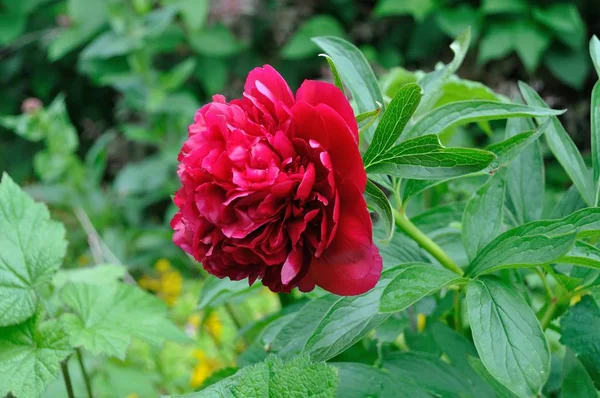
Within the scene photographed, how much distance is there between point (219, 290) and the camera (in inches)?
25.2

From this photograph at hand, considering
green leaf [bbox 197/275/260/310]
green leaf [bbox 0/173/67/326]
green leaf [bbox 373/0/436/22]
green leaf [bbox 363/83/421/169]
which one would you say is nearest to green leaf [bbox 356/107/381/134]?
green leaf [bbox 363/83/421/169]

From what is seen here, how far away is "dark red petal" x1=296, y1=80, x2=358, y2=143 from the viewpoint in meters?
0.45

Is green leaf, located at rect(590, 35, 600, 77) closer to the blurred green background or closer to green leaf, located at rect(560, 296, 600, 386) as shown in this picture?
green leaf, located at rect(560, 296, 600, 386)

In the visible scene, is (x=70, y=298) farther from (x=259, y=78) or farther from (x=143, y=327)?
(x=259, y=78)

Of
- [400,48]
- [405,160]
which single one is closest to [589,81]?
[400,48]

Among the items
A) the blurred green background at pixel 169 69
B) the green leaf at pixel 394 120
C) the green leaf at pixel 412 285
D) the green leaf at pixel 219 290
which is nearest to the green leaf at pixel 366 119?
the green leaf at pixel 394 120

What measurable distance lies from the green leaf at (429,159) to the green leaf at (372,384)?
171 mm

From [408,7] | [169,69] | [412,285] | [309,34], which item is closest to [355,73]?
[412,285]

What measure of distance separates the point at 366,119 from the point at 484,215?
14 centimetres

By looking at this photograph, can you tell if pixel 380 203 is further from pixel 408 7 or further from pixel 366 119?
pixel 408 7

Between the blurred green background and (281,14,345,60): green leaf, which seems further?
(281,14,345,60): green leaf

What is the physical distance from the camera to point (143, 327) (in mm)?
650

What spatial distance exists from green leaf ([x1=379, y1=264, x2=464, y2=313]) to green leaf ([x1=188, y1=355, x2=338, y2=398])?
0.21 ft

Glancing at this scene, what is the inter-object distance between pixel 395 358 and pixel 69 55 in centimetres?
255
